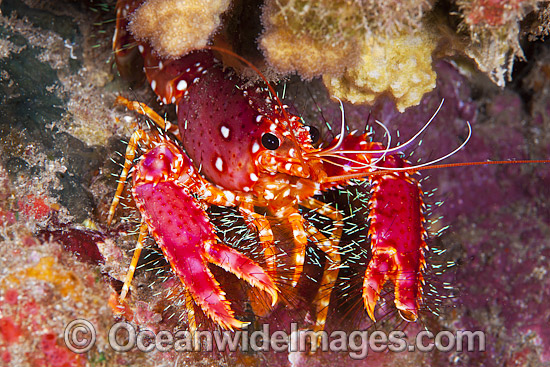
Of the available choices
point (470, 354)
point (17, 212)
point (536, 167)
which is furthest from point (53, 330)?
point (536, 167)

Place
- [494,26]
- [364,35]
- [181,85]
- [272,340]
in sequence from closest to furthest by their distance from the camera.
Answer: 1. [494,26]
2. [364,35]
3. [272,340]
4. [181,85]

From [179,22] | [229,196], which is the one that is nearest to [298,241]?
[229,196]

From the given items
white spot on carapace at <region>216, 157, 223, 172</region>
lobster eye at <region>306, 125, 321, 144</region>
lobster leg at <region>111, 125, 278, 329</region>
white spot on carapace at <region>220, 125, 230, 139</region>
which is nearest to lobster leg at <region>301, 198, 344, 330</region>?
lobster eye at <region>306, 125, 321, 144</region>

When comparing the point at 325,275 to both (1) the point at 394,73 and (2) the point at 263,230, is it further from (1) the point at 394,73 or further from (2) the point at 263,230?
(1) the point at 394,73

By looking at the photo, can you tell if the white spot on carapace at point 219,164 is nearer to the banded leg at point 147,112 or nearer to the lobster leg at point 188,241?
the lobster leg at point 188,241

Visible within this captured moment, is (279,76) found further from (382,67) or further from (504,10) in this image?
(504,10)

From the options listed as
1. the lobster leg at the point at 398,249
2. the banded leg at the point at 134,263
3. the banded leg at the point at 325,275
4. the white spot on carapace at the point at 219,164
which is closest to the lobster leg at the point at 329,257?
the banded leg at the point at 325,275

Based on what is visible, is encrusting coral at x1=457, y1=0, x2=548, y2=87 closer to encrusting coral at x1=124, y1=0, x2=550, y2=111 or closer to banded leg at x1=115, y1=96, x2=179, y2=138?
encrusting coral at x1=124, y1=0, x2=550, y2=111

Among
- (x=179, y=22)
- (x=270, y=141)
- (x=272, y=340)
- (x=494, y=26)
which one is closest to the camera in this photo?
(x=494, y=26)
